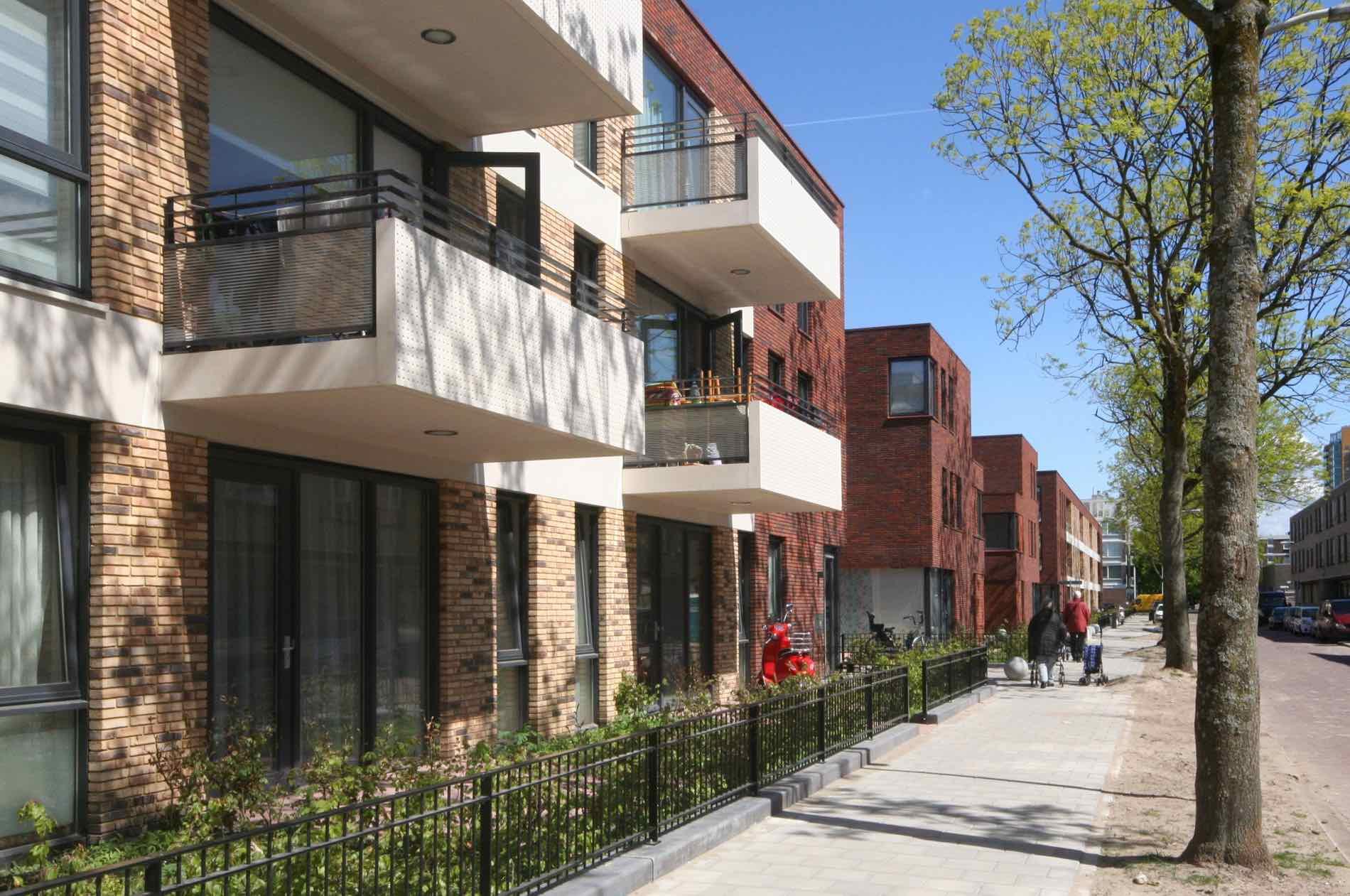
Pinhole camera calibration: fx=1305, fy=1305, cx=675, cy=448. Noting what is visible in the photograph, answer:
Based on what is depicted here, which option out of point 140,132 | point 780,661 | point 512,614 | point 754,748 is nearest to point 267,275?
point 140,132

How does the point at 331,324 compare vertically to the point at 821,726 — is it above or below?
above

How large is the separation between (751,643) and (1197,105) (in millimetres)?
12205

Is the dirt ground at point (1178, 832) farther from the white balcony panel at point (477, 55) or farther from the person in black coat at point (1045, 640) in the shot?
the white balcony panel at point (477, 55)

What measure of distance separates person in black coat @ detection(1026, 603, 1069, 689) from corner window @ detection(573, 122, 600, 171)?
1286 centimetres

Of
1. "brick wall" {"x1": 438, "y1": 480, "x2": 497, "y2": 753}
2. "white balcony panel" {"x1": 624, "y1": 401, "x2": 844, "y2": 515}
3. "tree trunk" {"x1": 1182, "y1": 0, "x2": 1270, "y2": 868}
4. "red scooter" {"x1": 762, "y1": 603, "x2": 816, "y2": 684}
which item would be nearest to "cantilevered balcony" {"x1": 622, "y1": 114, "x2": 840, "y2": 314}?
"white balcony panel" {"x1": 624, "y1": 401, "x2": 844, "y2": 515}

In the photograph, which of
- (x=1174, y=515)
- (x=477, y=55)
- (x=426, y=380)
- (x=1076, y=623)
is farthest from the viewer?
(x=1076, y=623)

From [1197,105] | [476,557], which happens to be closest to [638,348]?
[476,557]

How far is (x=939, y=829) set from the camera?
970cm

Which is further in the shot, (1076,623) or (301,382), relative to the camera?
(1076,623)

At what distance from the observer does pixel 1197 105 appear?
901 inches

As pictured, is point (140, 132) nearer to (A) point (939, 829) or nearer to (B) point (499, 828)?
(B) point (499, 828)

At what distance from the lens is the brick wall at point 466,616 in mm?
12398

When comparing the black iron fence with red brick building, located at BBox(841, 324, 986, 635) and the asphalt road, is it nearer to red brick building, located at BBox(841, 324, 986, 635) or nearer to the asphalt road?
the asphalt road

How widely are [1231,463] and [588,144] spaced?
34.1 ft
